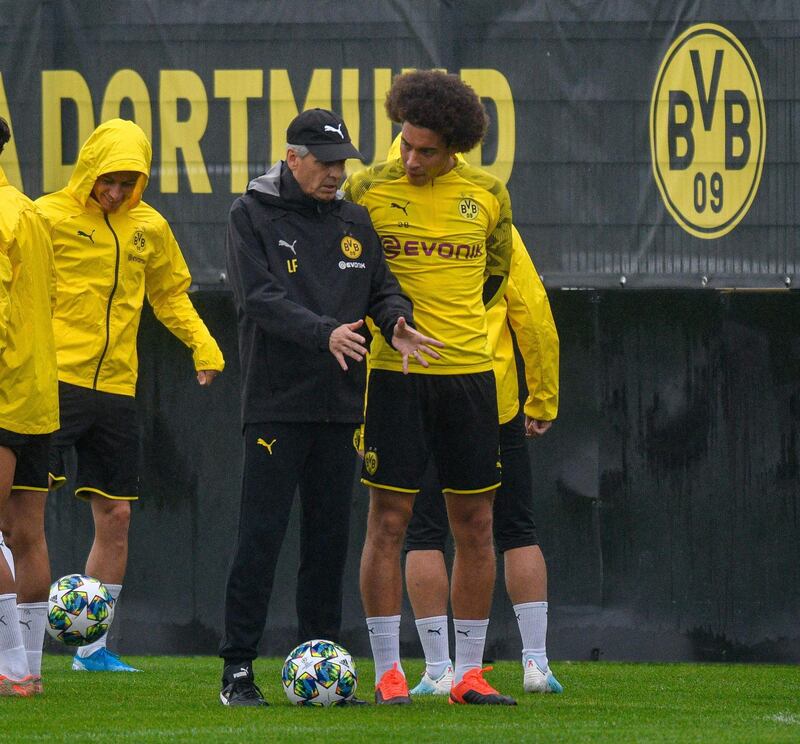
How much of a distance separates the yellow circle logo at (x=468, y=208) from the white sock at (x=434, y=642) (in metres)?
1.49

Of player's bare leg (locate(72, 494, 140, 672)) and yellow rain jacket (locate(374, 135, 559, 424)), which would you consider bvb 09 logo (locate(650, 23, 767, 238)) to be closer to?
yellow rain jacket (locate(374, 135, 559, 424))

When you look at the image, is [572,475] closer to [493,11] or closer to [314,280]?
[493,11]

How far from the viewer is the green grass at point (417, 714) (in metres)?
4.76

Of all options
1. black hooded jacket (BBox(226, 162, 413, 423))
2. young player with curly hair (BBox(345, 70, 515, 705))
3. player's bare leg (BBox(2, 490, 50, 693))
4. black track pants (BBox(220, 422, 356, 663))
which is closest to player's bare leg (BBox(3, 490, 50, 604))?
player's bare leg (BBox(2, 490, 50, 693))

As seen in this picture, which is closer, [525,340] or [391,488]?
[391,488]

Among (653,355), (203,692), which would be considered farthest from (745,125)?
(203,692)

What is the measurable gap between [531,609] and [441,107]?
211 cm

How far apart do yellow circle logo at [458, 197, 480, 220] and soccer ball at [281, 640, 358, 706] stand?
156cm

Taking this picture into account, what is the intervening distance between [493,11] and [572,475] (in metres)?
2.42

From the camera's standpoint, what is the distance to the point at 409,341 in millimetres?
5262

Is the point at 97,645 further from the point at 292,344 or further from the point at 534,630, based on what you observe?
the point at 292,344

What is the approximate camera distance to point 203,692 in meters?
6.33

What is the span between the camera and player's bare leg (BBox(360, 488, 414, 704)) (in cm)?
548

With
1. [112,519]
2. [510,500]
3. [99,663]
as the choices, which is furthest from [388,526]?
[99,663]
